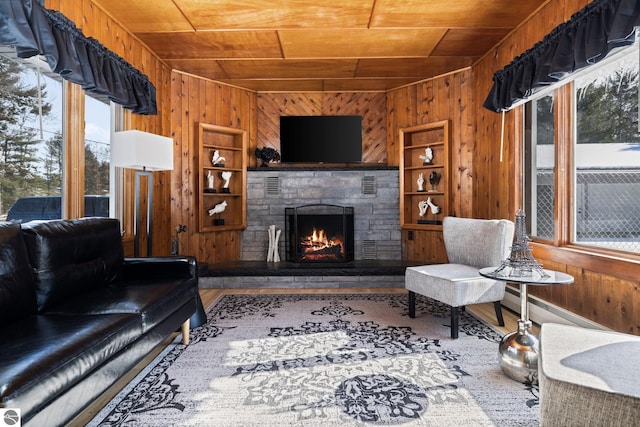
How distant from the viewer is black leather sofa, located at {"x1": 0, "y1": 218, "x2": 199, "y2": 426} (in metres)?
1.27

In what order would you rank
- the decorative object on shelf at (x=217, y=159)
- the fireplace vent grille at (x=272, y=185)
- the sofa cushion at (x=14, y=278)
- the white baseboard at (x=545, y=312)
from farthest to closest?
1. the fireplace vent grille at (x=272, y=185)
2. the decorative object on shelf at (x=217, y=159)
3. the white baseboard at (x=545, y=312)
4. the sofa cushion at (x=14, y=278)

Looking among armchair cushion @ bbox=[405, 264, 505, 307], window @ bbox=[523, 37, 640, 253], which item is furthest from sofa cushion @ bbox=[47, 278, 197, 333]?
window @ bbox=[523, 37, 640, 253]

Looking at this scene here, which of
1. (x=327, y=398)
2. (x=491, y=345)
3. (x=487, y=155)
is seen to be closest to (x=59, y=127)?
(x=327, y=398)

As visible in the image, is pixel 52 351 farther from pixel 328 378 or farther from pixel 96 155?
pixel 96 155

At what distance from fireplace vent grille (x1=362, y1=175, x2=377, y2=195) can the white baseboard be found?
2.13m

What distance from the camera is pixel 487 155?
4031mm

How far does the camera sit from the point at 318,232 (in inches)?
199

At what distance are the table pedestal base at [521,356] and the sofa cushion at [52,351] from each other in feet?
6.67

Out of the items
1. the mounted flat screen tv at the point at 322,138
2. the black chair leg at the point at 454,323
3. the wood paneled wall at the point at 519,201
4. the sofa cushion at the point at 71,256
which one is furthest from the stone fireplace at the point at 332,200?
the sofa cushion at the point at 71,256

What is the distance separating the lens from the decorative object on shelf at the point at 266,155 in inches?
200

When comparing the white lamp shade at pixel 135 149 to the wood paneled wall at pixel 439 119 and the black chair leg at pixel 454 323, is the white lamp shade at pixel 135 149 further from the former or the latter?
the wood paneled wall at pixel 439 119

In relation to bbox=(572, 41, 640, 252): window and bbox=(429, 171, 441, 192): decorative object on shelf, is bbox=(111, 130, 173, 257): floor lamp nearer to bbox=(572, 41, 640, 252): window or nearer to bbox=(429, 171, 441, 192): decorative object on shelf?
bbox=(429, 171, 441, 192): decorative object on shelf

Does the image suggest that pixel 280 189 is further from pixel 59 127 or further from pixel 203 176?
pixel 59 127

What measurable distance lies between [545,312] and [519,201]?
105cm
